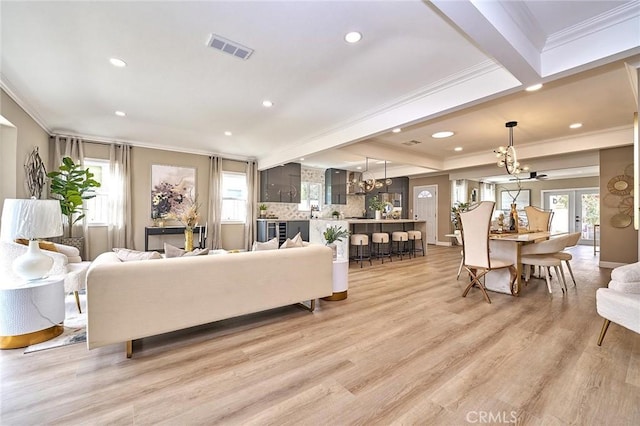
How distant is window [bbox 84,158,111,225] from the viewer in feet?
18.6

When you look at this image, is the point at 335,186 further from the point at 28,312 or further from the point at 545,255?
the point at 28,312

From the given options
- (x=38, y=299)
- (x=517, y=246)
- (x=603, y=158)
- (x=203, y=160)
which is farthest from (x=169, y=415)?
(x=603, y=158)

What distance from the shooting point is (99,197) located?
5.78 m

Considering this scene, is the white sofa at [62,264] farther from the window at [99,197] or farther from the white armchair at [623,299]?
the white armchair at [623,299]

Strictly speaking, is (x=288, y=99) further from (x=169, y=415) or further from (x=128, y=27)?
(x=169, y=415)

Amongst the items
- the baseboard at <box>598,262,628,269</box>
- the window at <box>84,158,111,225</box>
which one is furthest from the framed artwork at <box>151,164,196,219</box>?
the baseboard at <box>598,262,628,269</box>

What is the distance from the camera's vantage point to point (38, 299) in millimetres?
2242

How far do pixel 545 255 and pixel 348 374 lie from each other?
3.83 m

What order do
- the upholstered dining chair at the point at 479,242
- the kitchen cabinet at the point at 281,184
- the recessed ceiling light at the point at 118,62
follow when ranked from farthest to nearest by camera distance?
the kitchen cabinet at the point at 281,184 < the upholstered dining chair at the point at 479,242 < the recessed ceiling light at the point at 118,62

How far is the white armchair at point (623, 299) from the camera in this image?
76.9 inches

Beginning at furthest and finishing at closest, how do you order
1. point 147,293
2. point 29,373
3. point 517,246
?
1. point 517,246
2. point 147,293
3. point 29,373

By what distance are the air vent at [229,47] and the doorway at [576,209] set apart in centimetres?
1152

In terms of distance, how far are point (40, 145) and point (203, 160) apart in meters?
2.93

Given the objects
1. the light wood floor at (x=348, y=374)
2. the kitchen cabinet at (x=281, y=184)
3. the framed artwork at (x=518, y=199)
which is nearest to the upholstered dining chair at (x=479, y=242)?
the light wood floor at (x=348, y=374)
